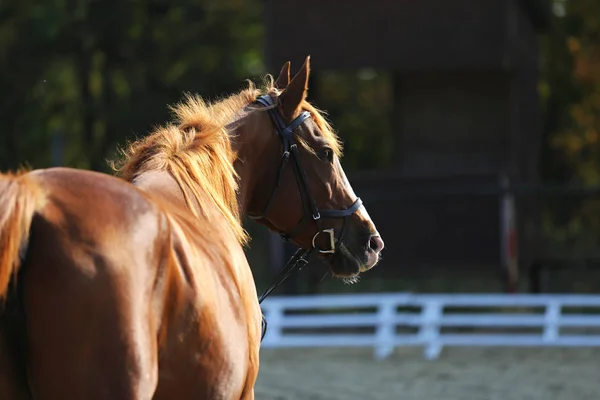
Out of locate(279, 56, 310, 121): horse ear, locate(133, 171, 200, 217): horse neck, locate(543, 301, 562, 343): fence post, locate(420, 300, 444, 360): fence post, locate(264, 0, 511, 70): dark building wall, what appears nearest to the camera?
locate(133, 171, 200, 217): horse neck

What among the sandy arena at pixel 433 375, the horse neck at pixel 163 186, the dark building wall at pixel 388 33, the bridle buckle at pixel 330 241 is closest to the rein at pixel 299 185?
the bridle buckle at pixel 330 241

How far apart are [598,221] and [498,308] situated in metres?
3.62

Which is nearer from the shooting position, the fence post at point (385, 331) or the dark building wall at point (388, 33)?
the fence post at point (385, 331)

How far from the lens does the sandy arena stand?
832 centimetres

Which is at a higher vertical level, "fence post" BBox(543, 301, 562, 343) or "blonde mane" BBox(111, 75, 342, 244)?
"blonde mane" BBox(111, 75, 342, 244)

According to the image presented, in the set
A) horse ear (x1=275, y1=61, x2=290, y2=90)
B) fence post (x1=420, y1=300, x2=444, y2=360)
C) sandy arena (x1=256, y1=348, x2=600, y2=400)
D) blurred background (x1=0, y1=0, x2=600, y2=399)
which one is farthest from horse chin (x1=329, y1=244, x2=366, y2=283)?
fence post (x1=420, y1=300, x2=444, y2=360)

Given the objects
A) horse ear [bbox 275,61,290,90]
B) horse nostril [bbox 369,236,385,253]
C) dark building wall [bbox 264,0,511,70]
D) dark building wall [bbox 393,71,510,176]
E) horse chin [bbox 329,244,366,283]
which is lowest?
dark building wall [bbox 393,71,510,176]

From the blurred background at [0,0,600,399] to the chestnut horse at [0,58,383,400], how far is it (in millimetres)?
4983

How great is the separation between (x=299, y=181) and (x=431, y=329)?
25.1 ft

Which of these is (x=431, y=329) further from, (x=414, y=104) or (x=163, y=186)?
(x=163, y=186)

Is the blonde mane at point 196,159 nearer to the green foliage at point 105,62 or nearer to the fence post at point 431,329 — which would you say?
the fence post at point 431,329

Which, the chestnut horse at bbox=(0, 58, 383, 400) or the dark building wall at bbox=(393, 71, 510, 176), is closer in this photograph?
the chestnut horse at bbox=(0, 58, 383, 400)

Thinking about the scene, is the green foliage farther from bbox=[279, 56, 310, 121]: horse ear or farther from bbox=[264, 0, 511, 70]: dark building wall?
bbox=[279, 56, 310, 121]: horse ear

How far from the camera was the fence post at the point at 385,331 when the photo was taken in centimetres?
1120
